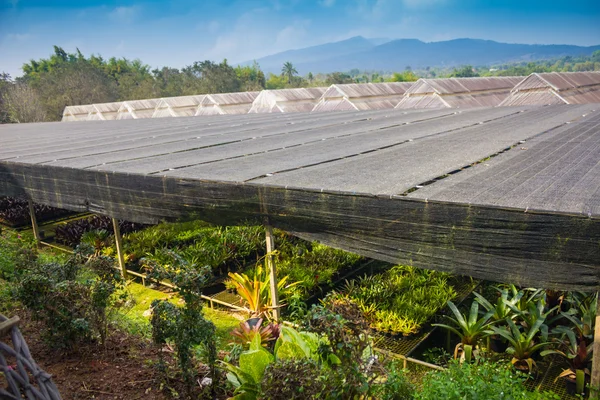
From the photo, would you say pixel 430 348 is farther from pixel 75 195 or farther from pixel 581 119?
pixel 581 119

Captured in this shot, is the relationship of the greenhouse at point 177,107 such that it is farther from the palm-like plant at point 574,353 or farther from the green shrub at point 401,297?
the palm-like plant at point 574,353

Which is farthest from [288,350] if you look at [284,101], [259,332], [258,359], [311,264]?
[284,101]

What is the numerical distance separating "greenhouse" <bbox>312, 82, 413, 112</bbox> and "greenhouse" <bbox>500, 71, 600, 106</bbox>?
5006 mm

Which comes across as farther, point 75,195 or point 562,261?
point 75,195

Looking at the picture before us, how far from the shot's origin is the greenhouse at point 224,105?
22672mm

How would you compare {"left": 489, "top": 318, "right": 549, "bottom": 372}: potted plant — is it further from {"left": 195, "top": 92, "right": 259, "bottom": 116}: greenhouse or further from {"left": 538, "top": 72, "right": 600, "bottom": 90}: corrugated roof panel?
{"left": 195, "top": 92, "right": 259, "bottom": 116}: greenhouse

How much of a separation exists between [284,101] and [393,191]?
17.7m

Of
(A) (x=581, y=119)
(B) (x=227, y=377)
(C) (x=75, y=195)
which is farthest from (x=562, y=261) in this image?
(A) (x=581, y=119)

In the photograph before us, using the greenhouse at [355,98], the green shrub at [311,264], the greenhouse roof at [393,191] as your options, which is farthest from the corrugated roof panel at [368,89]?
the green shrub at [311,264]

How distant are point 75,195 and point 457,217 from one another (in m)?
5.13

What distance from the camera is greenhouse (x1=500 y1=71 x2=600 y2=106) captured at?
15719mm

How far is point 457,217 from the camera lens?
331 cm

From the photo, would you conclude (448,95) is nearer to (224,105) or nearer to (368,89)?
(368,89)

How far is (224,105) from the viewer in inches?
898
